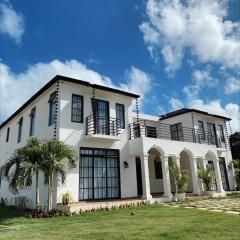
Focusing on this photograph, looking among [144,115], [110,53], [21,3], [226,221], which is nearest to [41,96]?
[110,53]

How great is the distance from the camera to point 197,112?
2267cm

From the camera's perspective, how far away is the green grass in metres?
7.20

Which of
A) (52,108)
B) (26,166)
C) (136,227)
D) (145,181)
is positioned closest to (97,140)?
(52,108)

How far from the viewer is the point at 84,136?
1491cm

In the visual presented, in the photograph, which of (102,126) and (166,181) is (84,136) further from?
(166,181)

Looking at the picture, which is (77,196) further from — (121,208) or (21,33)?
(21,33)

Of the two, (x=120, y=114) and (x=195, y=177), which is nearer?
(x=120, y=114)

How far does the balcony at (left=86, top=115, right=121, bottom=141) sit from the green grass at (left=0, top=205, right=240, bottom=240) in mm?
5004

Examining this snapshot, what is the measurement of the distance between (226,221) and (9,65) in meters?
10.4

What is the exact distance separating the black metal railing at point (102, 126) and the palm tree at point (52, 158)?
2413 millimetres

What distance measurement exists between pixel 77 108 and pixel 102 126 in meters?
1.79

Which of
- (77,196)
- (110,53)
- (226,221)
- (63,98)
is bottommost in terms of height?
(226,221)

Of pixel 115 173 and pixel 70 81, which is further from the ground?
pixel 70 81

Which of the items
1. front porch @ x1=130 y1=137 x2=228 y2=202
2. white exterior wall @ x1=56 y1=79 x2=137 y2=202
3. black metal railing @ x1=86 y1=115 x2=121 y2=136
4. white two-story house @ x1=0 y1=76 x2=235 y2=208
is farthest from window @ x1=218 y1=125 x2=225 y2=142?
black metal railing @ x1=86 y1=115 x2=121 y2=136
